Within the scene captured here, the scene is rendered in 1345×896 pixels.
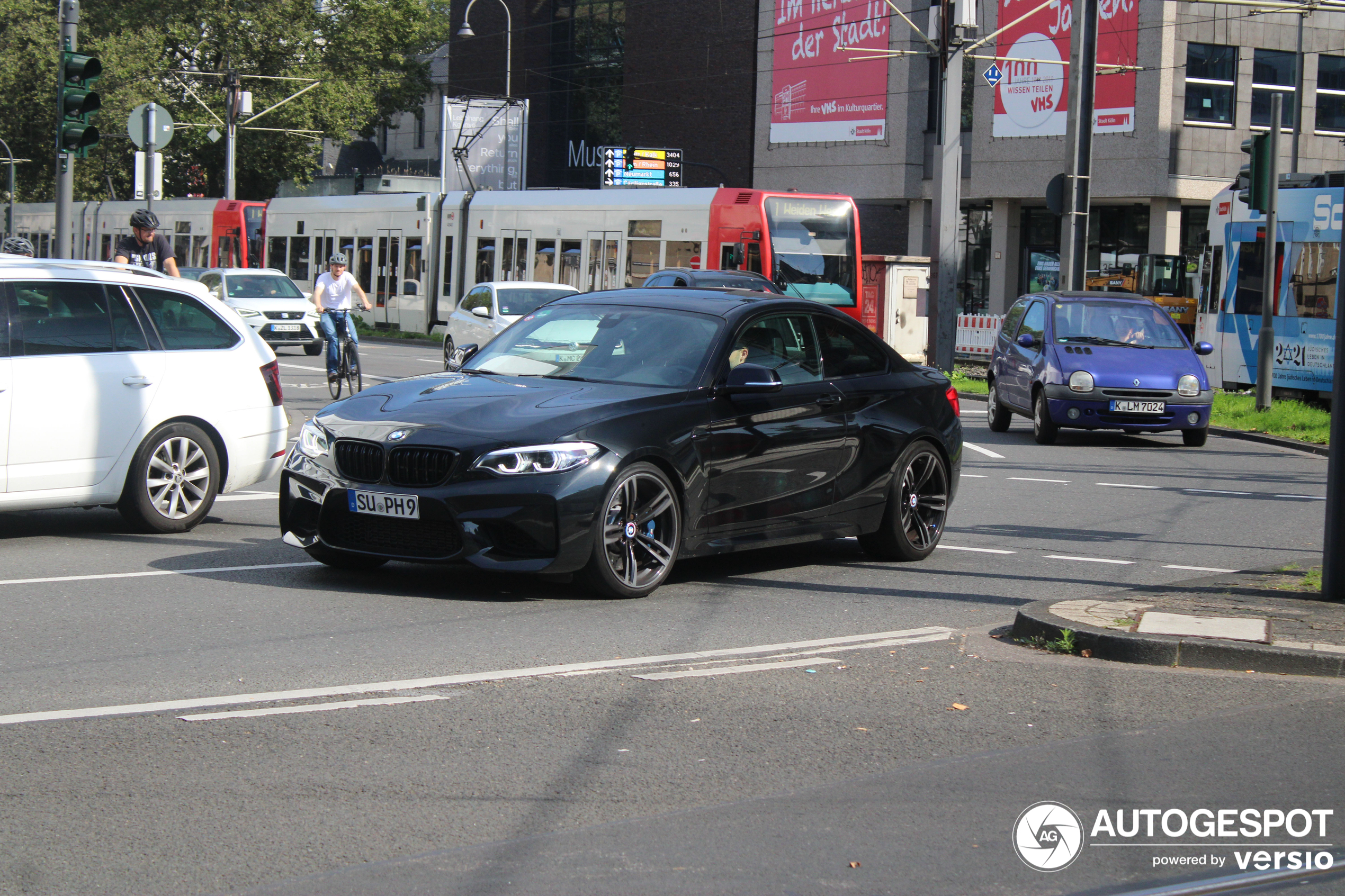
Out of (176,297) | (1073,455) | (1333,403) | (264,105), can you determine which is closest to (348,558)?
(176,297)

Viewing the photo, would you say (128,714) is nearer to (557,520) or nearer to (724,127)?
(557,520)

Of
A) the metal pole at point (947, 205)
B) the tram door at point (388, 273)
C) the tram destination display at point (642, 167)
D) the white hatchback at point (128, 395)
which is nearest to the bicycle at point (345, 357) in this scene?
the white hatchback at point (128, 395)

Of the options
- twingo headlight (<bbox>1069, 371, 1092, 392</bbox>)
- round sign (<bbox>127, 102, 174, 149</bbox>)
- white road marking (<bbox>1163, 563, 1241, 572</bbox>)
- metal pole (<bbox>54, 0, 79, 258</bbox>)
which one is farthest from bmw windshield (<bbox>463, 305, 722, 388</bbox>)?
round sign (<bbox>127, 102, 174, 149</bbox>)

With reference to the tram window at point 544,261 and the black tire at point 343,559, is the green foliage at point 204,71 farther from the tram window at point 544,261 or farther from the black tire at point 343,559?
the black tire at point 343,559

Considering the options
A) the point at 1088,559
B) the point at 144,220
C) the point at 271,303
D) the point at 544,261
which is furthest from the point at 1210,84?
the point at 1088,559

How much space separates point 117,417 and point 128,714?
4375 mm

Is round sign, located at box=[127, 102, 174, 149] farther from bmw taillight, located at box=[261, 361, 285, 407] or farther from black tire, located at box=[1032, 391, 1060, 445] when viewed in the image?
black tire, located at box=[1032, 391, 1060, 445]

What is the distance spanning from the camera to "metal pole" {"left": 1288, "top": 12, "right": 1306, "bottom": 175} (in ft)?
130

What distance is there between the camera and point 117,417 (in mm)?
9445

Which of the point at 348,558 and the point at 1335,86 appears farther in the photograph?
the point at 1335,86

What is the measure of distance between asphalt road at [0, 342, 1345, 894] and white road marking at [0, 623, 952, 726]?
21 mm

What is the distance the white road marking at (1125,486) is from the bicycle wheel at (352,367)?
999 centimetres

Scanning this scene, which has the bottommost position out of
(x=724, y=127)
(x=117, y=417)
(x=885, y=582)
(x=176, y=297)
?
(x=885, y=582)

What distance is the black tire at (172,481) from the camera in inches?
377
